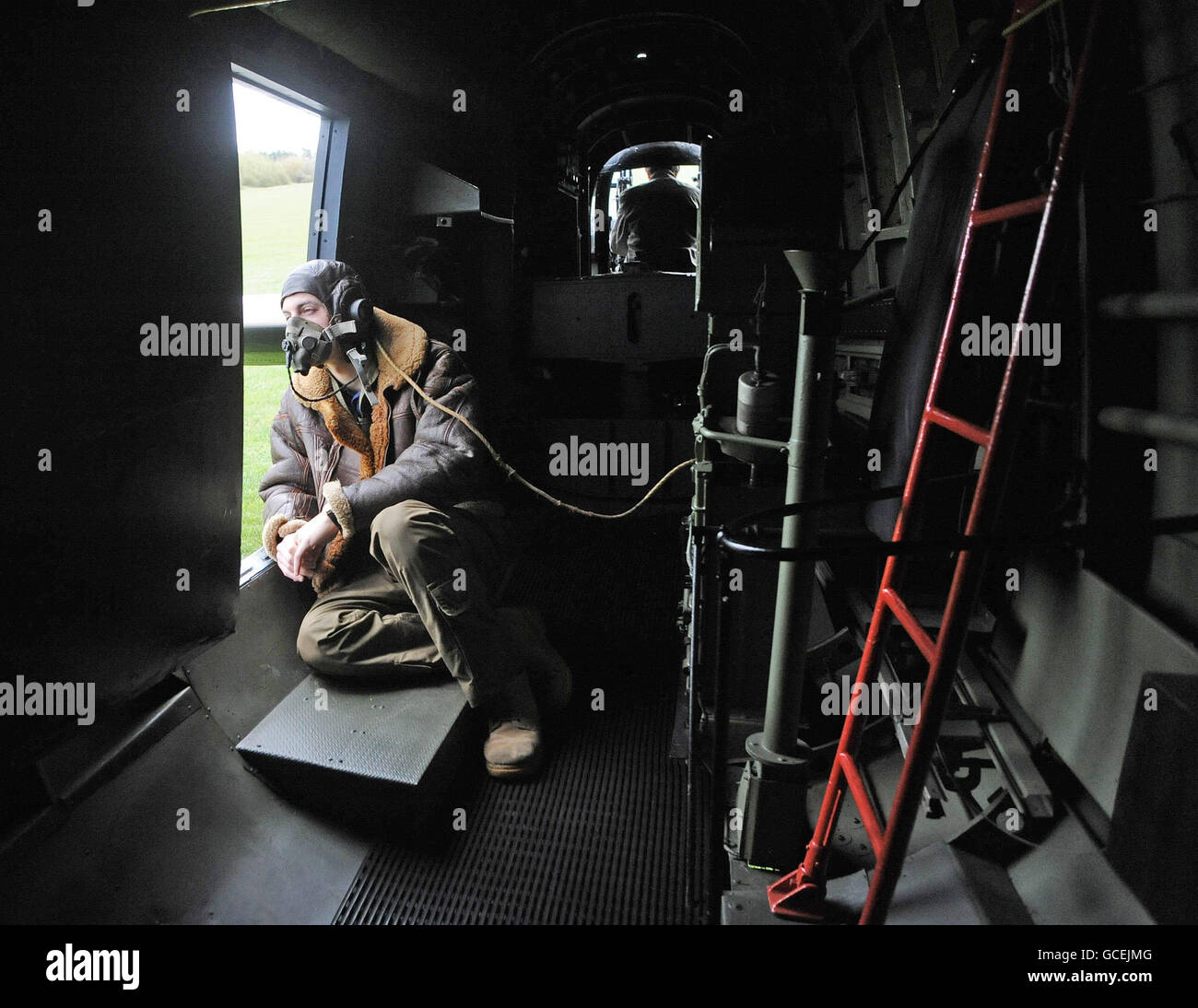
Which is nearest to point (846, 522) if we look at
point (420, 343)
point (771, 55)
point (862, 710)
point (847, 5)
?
point (862, 710)

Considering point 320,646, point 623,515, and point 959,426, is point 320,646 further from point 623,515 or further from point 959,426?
point 959,426

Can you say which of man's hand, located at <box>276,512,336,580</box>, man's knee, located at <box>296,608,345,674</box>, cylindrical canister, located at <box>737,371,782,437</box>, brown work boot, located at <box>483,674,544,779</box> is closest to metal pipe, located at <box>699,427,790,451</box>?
cylindrical canister, located at <box>737,371,782,437</box>

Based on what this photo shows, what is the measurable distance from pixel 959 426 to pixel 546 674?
215cm

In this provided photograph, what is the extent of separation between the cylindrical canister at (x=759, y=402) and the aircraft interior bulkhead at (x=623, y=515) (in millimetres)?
14

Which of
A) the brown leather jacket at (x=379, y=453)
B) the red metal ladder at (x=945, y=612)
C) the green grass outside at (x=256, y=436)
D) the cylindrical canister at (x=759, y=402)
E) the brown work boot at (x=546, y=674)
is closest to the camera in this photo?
the red metal ladder at (x=945, y=612)

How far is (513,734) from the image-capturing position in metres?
2.83

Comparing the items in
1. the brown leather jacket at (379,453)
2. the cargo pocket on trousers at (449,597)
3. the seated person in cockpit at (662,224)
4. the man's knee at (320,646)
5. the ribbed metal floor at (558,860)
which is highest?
the seated person in cockpit at (662,224)

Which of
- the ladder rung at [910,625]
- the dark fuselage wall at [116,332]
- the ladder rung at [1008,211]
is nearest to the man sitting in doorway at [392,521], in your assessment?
the dark fuselage wall at [116,332]

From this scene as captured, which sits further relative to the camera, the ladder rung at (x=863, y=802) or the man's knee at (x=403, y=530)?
the man's knee at (x=403, y=530)

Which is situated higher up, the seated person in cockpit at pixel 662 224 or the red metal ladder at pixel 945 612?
the seated person in cockpit at pixel 662 224

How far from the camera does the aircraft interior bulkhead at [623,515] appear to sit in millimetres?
1519

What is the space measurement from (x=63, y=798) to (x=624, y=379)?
3.88m

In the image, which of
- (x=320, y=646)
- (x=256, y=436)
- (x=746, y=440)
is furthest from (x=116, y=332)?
(x=256, y=436)

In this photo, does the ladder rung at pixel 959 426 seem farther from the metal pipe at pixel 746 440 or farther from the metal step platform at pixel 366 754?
the metal step platform at pixel 366 754
